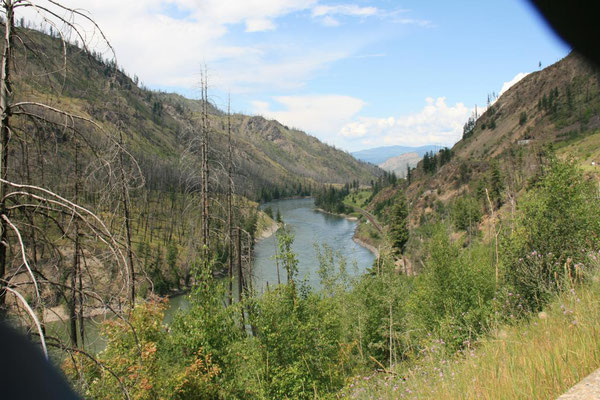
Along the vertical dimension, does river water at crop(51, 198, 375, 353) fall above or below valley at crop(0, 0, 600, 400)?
below

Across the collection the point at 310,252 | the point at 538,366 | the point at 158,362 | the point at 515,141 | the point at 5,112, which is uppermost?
the point at 515,141

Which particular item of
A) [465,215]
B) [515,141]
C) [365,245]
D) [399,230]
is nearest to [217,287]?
[399,230]

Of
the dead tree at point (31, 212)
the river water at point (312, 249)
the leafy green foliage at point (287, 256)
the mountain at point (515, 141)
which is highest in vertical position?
the mountain at point (515, 141)

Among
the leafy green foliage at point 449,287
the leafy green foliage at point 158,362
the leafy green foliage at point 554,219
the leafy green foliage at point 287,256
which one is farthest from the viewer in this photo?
the leafy green foliage at point 449,287

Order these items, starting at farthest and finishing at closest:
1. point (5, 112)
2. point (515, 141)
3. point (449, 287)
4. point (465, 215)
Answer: point (515, 141) → point (465, 215) → point (449, 287) → point (5, 112)

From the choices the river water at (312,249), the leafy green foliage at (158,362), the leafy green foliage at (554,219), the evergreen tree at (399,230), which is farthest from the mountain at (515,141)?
the leafy green foliage at (158,362)

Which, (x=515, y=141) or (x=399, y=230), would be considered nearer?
(x=399, y=230)

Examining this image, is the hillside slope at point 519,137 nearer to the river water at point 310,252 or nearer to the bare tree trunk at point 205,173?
the river water at point 310,252

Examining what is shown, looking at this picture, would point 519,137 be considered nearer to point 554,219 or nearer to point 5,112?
point 554,219

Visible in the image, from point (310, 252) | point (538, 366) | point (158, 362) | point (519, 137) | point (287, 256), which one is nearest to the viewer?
point (538, 366)

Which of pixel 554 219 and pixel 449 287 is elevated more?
pixel 554 219

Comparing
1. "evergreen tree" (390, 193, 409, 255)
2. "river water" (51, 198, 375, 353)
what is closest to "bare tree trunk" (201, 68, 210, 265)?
"river water" (51, 198, 375, 353)

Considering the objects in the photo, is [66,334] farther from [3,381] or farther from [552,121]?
[552,121]

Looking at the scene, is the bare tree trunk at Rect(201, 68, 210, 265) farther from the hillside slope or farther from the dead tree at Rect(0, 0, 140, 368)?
the hillside slope
